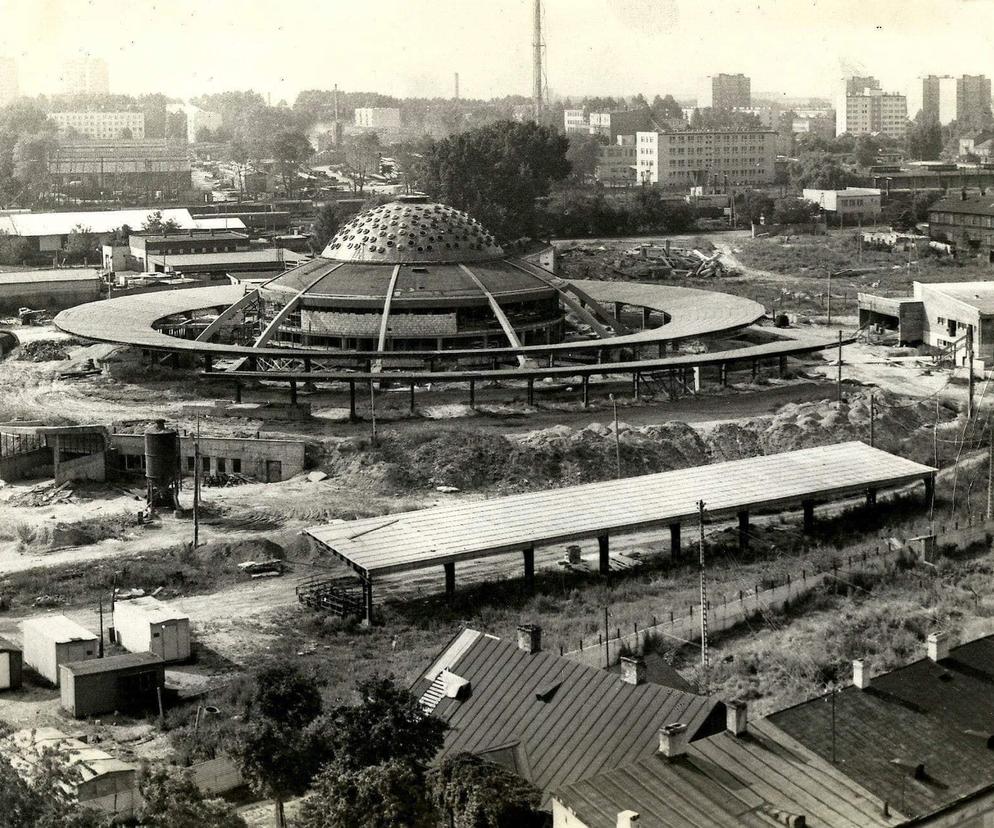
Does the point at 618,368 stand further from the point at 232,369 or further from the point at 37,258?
the point at 37,258

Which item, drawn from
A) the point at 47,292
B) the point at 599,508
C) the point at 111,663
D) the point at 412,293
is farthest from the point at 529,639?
the point at 47,292

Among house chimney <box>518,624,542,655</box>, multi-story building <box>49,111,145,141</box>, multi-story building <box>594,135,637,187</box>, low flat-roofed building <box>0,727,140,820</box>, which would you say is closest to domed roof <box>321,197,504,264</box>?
house chimney <box>518,624,542,655</box>

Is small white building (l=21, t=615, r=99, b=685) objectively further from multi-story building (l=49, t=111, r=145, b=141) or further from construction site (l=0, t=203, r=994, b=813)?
multi-story building (l=49, t=111, r=145, b=141)

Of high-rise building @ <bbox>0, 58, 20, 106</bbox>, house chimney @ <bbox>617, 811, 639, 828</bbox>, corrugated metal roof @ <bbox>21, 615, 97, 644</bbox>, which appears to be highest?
high-rise building @ <bbox>0, 58, 20, 106</bbox>

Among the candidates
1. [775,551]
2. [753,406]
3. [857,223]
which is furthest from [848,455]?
[857,223]

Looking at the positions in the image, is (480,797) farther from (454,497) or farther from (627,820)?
(454,497)

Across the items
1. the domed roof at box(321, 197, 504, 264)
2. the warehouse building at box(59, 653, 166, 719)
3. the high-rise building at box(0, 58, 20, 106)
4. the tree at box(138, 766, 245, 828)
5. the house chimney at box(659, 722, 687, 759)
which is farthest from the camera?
the high-rise building at box(0, 58, 20, 106)
